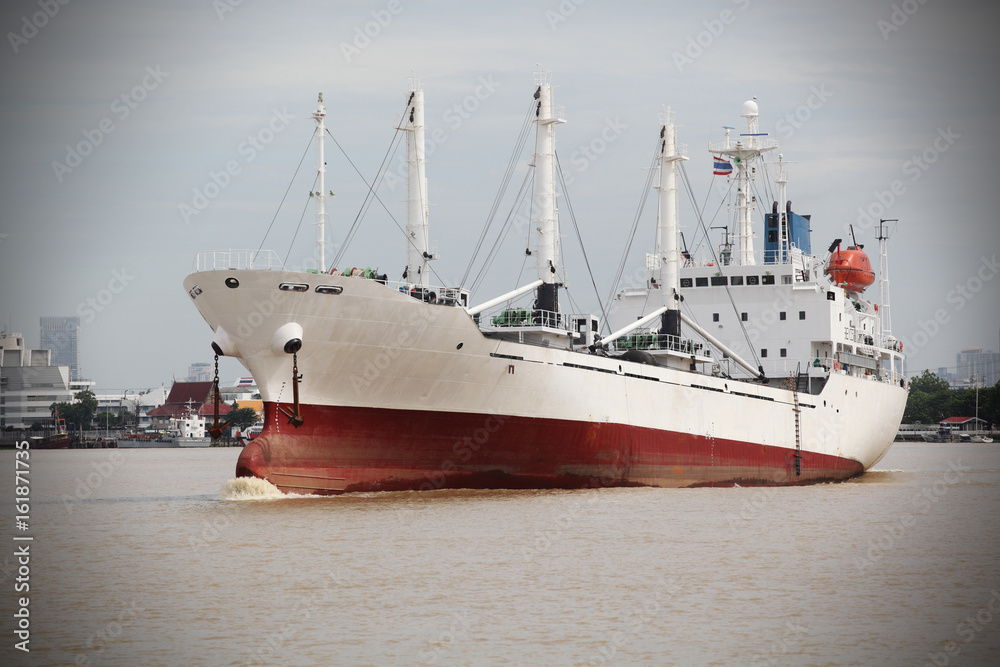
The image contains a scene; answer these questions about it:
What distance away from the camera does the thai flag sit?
1545 inches

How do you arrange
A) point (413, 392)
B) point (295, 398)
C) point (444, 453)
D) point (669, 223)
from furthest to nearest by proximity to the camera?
point (669, 223)
point (444, 453)
point (413, 392)
point (295, 398)

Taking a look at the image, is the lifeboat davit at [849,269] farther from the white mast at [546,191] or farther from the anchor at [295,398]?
the anchor at [295,398]

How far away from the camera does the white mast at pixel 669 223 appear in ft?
103

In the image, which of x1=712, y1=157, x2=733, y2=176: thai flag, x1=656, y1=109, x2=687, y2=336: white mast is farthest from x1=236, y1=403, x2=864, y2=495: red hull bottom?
x1=712, y1=157, x2=733, y2=176: thai flag

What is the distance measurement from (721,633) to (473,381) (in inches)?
487

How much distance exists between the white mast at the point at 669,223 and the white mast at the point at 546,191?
5198mm

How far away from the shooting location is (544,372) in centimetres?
2461

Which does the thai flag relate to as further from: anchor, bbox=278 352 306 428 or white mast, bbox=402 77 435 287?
anchor, bbox=278 352 306 428

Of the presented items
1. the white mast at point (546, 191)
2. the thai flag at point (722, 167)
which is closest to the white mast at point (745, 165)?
the thai flag at point (722, 167)

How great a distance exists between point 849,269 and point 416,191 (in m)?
20.5

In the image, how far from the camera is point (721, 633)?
37.9 ft

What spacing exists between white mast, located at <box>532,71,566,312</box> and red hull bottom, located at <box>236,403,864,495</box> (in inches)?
155

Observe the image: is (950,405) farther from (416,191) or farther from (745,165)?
(416,191)

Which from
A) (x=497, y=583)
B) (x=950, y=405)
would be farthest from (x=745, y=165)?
(x=950, y=405)
